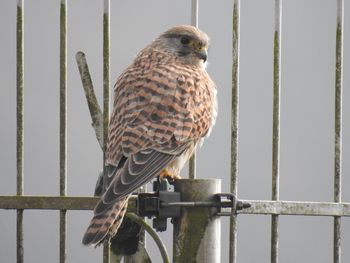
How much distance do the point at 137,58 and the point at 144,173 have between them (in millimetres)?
1357

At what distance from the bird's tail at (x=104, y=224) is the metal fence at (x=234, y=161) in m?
1.05

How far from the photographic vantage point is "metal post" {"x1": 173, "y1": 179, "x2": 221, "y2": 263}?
2594mm

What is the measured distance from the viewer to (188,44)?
14.1ft

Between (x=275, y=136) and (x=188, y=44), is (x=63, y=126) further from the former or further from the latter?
(x=275, y=136)

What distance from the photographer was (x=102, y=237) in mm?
2666

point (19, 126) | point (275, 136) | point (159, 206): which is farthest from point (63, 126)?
point (159, 206)

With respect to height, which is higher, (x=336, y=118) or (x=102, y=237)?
(x=336, y=118)

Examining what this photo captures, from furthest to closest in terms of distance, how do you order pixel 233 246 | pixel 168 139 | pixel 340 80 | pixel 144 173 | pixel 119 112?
pixel 340 80
pixel 233 246
pixel 119 112
pixel 168 139
pixel 144 173

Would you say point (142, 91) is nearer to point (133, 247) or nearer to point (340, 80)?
point (133, 247)

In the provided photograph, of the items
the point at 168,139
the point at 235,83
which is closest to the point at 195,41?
the point at 235,83

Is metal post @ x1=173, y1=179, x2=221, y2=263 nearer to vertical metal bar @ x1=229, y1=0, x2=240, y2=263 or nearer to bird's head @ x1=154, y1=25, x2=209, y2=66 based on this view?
vertical metal bar @ x1=229, y1=0, x2=240, y2=263

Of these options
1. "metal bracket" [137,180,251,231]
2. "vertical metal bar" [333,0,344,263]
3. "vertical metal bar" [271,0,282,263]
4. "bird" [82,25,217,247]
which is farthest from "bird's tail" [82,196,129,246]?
"vertical metal bar" [333,0,344,263]

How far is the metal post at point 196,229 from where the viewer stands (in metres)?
2.59

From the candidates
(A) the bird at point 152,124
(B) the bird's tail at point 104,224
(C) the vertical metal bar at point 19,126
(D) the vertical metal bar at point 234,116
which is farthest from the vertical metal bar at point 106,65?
(B) the bird's tail at point 104,224
